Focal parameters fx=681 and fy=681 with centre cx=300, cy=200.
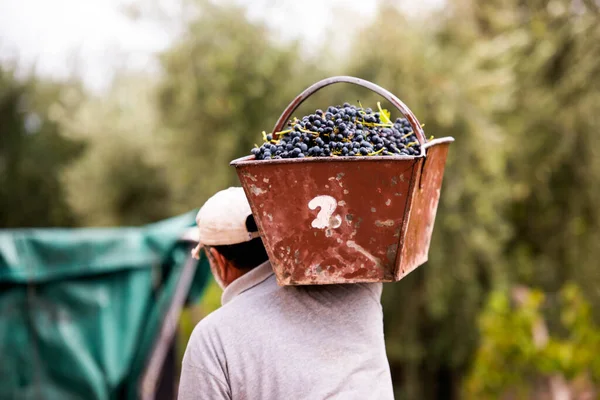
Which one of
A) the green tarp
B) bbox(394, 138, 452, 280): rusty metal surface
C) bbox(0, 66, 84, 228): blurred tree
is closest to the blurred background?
the green tarp

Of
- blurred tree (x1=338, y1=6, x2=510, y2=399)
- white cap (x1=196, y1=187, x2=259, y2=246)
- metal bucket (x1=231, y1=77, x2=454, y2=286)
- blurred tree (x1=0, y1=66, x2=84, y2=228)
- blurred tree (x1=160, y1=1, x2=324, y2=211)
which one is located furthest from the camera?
blurred tree (x1=0, y1=66, x2=84, y2=228)

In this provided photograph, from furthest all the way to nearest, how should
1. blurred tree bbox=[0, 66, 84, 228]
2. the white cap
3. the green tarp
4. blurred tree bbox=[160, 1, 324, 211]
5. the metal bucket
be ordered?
blurred tree bbox=[0, 66, 84, 228]
blurred tree bbox=[160, 1, 324, 211]
the green tarp
the white cap
the metal bucket

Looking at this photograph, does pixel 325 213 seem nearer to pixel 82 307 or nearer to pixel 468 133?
pixel 82 307

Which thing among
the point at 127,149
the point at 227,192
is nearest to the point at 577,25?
the point at 227,192

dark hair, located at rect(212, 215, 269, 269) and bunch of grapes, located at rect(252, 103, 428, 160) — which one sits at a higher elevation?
bunch of grapes, located at rect(252, 103, 428, 160)

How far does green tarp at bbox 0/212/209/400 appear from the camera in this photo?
3.94 metres

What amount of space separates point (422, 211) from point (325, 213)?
0.27m

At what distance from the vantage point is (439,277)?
25.8 ft

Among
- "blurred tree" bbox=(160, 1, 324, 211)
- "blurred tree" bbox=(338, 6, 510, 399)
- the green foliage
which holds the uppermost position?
"blurred tree" bbox=(160, 1, 324, 211)

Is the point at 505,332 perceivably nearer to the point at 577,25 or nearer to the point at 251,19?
the point at 577,25

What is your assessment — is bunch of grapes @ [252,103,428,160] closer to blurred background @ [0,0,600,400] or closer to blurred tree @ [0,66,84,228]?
blurred background @ [0,0,600,400]

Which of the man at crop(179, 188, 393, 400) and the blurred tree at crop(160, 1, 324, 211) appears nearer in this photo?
the man at crop(179, 188, 393, 400)

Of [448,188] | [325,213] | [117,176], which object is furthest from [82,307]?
[117,176]

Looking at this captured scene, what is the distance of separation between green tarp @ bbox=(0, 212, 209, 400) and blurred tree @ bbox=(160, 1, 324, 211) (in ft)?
9.66
